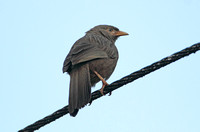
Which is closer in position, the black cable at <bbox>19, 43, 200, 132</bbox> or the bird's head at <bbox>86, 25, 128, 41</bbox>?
the black cable at <bbox>19, 43, 200, 132</bbox>

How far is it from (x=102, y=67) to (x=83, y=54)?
0.53 m

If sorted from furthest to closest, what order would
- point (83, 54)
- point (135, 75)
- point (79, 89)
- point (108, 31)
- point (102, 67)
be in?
point (108, 31) → point (102, 67) → point (83, 54) → point (79, 89) → point (135, 75)

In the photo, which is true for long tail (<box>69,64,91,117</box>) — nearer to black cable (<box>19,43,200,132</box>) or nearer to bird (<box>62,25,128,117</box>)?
bird (<box>62,25,128,117</box>)

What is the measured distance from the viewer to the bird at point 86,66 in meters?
5.02

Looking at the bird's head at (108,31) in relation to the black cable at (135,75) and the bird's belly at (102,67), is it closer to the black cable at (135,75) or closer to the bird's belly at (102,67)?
the bird's belly at (102,67)

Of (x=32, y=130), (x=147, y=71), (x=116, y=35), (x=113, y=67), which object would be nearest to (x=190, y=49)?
(x=147, y=71)

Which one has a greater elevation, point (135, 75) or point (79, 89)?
point (135, 75)

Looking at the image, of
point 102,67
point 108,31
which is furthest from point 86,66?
point 108,31

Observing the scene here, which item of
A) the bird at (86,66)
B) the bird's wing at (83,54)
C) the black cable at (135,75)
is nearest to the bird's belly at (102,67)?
the bird at (86,66)

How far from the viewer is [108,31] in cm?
860

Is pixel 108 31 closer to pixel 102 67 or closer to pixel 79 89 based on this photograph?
pixel 102 67

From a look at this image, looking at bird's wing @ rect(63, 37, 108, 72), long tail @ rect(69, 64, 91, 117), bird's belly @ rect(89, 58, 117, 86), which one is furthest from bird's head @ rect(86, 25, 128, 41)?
long tail @ rect(69, 64, 91, 117)

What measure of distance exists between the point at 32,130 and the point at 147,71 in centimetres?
167

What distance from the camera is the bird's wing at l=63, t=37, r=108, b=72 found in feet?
18.5
